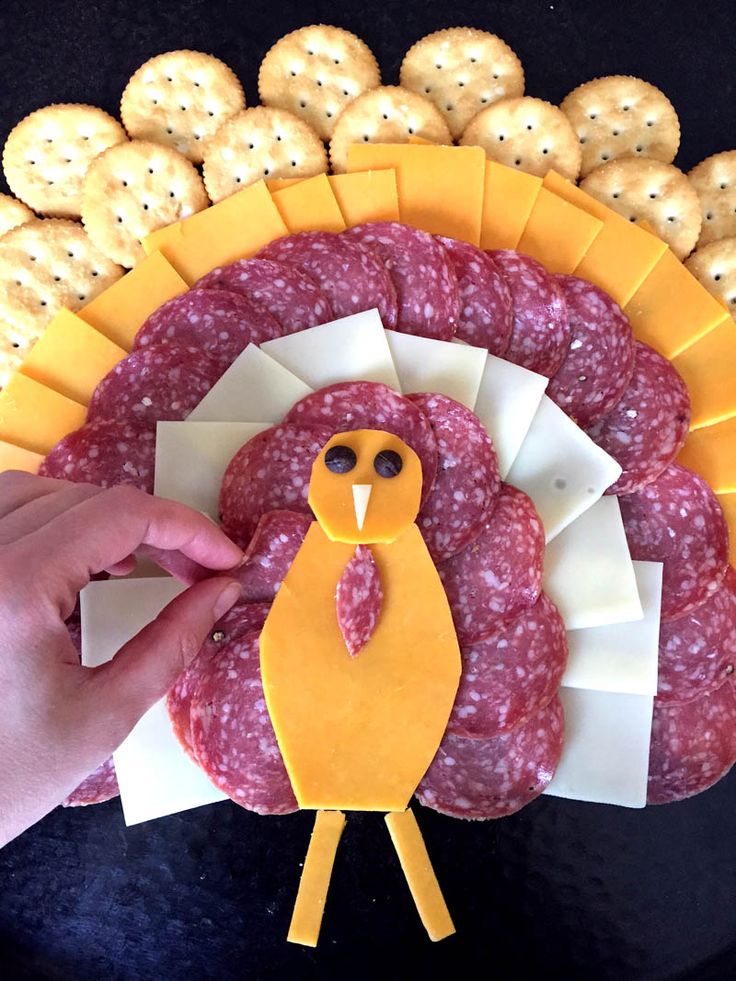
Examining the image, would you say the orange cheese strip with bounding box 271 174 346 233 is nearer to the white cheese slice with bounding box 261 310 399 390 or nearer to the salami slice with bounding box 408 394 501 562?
the white cheese slice with bounding box 261 310 399 390

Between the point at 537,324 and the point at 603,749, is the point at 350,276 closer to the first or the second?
the point at 537,324

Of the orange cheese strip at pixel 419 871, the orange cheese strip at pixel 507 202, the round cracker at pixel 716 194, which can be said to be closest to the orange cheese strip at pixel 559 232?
the orange cheese strip at pixel 507 202

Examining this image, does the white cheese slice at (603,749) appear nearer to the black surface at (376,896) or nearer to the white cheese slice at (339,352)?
the black surface at (376,896)

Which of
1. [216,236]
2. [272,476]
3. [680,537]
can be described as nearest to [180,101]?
[216,236]

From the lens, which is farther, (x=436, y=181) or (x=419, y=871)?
(x=436, y=181)

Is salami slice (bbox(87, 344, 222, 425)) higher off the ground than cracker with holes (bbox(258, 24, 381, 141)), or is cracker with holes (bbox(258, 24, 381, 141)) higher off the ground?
cracker with holes (bbox(258, 24, 381, 141))

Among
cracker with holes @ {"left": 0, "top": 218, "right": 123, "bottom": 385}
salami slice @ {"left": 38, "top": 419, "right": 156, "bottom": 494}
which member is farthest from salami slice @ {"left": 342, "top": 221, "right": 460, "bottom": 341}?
cracker with holes @ {"left": 0, "top": 218, "right": 123, "bottom": 385}
